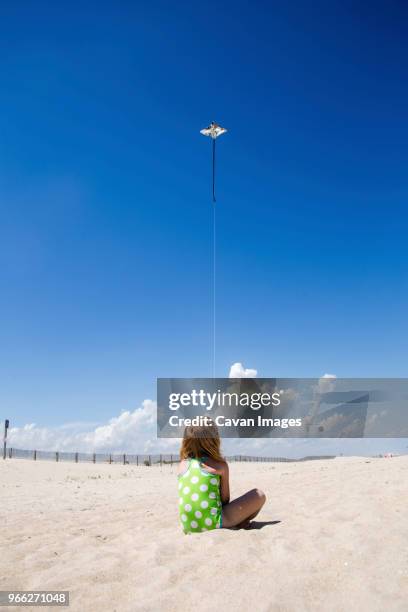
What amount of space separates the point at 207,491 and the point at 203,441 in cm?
48

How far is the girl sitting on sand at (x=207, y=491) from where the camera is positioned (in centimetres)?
505

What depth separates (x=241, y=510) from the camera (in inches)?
203

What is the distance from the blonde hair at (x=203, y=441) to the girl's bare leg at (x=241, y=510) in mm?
481

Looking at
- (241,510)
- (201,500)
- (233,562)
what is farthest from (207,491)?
(233,562)

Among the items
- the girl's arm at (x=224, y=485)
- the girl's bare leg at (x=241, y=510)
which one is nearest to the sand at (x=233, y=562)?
the girl's bare leg at (x=241, y=510)

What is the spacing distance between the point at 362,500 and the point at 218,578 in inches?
149

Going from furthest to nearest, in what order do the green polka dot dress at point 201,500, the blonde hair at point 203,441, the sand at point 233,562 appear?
the blonde hair at point 203,441
the green polka dot dress at point 201,500
the sand at point 233,562

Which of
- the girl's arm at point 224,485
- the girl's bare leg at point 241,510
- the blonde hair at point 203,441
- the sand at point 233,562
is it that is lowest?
the sand at point 233,562

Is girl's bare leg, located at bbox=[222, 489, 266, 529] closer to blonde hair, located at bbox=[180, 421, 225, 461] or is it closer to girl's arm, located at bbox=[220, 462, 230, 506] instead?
girl's arm, located at bbox=[220, 462, 230, 506]

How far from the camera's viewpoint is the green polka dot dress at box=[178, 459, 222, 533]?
16.5 ft

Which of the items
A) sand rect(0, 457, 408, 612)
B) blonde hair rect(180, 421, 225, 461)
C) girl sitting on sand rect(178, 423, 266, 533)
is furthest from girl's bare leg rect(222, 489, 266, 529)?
blonde hair rect(180, 421, 225, 461)

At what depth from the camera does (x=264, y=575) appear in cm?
368

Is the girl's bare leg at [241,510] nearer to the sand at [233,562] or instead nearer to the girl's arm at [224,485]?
the girl's arm at [224,485]

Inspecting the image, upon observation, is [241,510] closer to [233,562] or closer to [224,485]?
[224,485]
